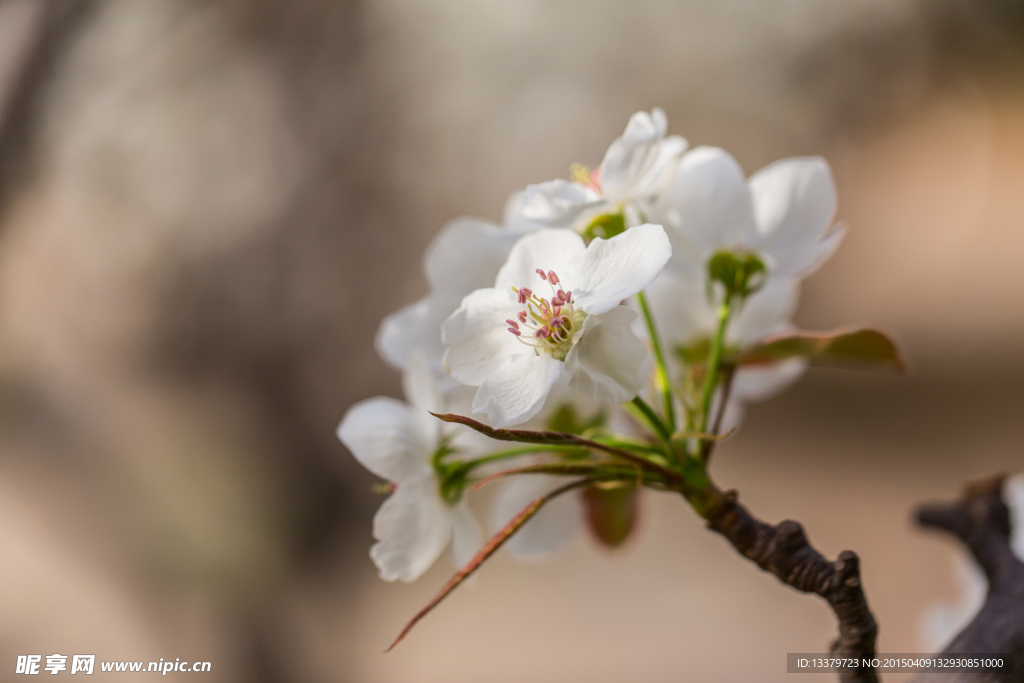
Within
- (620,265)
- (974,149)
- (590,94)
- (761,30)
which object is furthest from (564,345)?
(974,149)

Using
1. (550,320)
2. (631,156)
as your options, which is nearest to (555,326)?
(550,320)

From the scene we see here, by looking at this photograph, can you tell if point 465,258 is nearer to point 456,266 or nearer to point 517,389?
point 456,266

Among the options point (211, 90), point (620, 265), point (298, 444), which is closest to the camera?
Answer: point (620, 265)

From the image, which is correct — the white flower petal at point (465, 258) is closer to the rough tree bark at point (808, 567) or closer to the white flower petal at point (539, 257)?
the white flower petal at point (539, 257)

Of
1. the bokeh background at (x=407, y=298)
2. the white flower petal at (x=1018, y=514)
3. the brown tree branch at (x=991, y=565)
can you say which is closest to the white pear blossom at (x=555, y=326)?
the brown tree branch at (x=991, y=565)

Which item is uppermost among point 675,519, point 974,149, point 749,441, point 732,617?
point 974,149

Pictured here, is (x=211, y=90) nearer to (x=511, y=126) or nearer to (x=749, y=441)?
(x=511, y=126)

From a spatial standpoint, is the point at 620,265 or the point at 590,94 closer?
the point at 620,265
